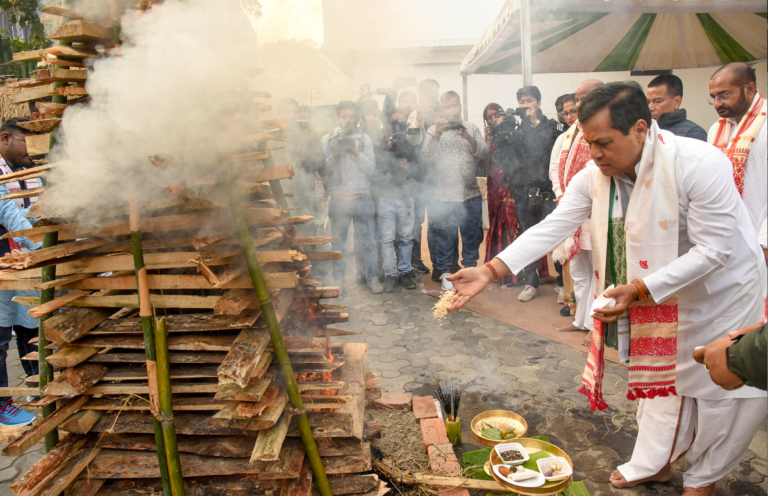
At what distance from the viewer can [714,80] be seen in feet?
11.7

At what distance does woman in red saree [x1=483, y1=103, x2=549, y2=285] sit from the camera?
248 inches

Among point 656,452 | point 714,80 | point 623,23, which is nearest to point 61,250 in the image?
point 656,452

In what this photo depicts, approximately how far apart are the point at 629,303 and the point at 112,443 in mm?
2760

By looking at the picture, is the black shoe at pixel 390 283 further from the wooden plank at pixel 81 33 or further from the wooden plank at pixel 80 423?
the wooden plank at pixel 81 33

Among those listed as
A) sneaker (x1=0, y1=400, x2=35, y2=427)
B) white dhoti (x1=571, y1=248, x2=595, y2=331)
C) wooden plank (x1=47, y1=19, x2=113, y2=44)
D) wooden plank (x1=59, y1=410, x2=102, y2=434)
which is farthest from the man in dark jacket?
sneaker (x1=0, y1=400, x2=35, y2=427)

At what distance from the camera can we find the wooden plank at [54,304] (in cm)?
216

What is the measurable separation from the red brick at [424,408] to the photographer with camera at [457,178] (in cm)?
310

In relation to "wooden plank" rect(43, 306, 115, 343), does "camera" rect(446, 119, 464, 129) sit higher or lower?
higher

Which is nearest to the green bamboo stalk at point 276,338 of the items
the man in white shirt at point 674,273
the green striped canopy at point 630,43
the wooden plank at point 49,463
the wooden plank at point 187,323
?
the wooden plank at point 187,323

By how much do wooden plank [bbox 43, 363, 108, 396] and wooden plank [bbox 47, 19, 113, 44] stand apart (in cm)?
155

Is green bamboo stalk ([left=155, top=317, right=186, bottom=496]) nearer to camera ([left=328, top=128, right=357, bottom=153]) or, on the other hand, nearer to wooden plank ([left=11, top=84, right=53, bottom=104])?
wooden plank ([left=11, top=84, right=53, bottom=104])

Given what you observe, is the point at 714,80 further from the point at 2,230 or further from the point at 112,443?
the point at 2,230

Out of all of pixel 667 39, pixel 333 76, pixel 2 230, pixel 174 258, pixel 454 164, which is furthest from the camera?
pixel 667 39

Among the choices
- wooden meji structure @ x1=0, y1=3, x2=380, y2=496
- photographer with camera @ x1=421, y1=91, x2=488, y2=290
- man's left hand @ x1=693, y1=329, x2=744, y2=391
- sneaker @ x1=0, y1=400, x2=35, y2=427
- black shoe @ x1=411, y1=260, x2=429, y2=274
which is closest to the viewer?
man's left hand @ x1=693, y1=329, x2=744, y2=391
